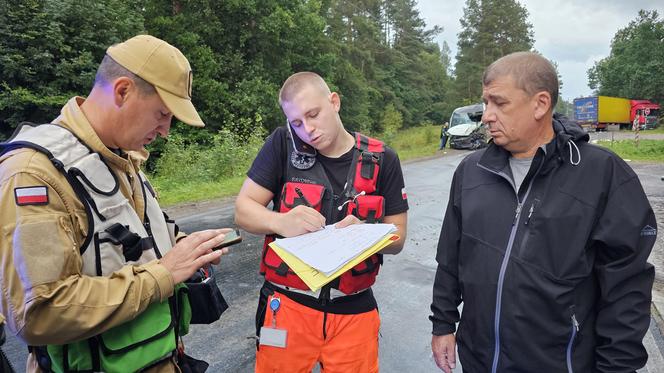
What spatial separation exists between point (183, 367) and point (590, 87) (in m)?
89.0

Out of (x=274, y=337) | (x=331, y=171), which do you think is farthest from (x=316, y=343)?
(x=331, y=171)

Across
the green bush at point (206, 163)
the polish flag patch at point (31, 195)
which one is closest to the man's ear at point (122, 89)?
the polish flag patch at point (31, 195)

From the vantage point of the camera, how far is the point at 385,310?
4.22 metres

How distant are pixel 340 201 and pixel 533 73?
1.12 m

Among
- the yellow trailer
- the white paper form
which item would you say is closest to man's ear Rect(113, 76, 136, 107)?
the white paper form

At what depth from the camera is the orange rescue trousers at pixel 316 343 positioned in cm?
208

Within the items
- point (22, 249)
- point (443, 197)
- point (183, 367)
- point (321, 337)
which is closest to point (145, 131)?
A: point (22, 249)

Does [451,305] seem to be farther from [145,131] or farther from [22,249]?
[22,249]

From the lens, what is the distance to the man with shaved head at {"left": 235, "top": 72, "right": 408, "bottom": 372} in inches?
82.1

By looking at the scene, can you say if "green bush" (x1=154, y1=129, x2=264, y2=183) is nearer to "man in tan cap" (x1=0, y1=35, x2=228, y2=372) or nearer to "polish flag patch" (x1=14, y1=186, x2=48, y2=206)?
"man in tan cap" (x1=0, y1=35, x2=228, y2=372)

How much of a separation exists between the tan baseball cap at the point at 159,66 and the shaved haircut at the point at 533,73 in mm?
1467

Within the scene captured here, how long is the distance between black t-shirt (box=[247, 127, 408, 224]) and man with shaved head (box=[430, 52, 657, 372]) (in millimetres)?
429

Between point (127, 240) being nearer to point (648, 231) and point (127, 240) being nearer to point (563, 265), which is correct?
point (563, 265)

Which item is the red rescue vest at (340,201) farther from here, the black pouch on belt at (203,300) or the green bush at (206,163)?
the green bush at (206,163)
